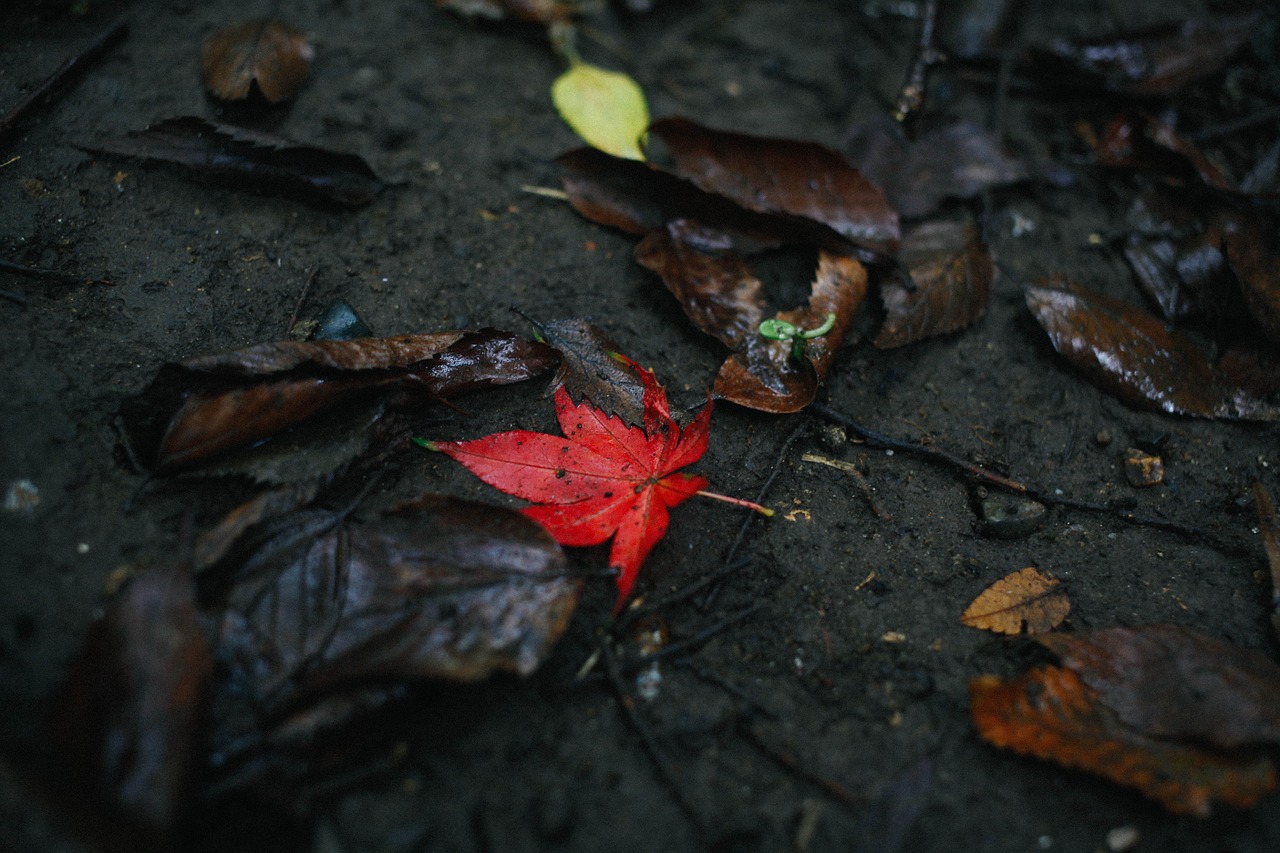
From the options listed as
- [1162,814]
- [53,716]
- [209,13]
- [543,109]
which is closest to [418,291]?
[543,109]

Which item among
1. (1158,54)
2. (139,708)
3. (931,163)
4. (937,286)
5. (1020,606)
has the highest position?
(1158,54)

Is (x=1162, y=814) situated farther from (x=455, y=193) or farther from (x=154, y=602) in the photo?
(x=455, y=193)

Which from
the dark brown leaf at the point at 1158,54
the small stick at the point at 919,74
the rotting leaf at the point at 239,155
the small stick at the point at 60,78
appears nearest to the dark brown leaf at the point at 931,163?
the small stick at the point at 919,74

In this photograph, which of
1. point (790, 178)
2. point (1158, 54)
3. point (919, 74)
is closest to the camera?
point (790, 178)

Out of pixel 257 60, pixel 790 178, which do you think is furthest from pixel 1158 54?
pixel 257 60

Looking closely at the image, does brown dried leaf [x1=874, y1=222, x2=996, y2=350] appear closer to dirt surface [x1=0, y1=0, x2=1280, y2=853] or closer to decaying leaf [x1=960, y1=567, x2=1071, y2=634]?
dirt surface [x1=0, y1=0, x2=1280, y2=853]

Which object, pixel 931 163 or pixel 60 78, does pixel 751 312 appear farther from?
pixel 60 78

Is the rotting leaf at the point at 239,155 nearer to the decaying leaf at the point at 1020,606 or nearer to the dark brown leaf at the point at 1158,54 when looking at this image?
the decaying leaf at the point at 1020,606

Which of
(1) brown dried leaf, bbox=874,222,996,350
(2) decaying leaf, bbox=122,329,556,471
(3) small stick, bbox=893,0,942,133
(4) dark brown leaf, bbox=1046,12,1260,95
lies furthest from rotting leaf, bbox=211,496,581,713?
(4) dark brown leaf, bbox=1046,12,1260,95
